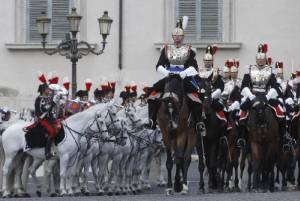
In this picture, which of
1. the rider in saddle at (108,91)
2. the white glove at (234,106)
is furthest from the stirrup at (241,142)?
the rider in saddle at (108,91)

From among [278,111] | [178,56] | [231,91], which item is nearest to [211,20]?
[231,91]

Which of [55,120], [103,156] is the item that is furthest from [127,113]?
[55,120]

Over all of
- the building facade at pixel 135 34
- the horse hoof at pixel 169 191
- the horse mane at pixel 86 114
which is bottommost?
the horse hoof at pixel 169 191

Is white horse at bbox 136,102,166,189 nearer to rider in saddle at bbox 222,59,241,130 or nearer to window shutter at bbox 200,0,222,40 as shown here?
rider in saddle at bbox 222,59,241,130

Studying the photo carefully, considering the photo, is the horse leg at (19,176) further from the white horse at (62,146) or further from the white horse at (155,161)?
the white horse at (155,161)

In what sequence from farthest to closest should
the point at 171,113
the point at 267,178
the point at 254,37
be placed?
the point at 254,37
the point at 267,178
the point at 171,113

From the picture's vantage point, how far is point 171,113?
25359mm

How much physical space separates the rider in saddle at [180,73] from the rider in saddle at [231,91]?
2.40 metres

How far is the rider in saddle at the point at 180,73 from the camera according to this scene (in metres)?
25.6

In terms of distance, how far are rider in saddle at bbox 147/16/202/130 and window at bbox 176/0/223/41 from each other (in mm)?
20143

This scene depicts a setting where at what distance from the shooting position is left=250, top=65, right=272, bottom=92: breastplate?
26672 millimetres

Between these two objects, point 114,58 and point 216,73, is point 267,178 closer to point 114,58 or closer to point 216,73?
point 216,73

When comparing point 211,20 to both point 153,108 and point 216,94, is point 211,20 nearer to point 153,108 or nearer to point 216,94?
point 216,94

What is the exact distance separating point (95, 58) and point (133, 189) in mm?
16741
